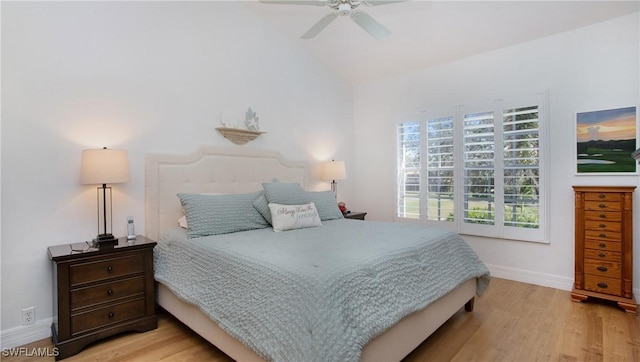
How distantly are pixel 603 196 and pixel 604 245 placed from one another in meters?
0.44

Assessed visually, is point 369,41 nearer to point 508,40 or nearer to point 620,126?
point 508,40

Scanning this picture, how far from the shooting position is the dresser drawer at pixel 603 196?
286 centimetres

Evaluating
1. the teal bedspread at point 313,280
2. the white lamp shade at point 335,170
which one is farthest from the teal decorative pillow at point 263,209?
the white lamp shade at point 335,170

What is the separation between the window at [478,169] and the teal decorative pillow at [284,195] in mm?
1785

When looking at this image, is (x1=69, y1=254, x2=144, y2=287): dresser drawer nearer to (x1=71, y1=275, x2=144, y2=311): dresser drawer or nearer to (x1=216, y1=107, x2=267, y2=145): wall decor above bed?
(x1=71, y1=275, x2=144, y2=311): dresser drawer

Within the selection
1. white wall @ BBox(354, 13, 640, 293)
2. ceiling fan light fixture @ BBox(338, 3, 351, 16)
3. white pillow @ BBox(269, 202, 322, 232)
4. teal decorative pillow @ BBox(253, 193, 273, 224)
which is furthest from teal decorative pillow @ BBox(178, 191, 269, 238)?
white wall @ BBox(354, 13, 640, 293)

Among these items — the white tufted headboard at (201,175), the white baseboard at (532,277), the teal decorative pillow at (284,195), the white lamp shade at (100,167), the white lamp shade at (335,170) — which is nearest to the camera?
the white lamp shade at (100,167)

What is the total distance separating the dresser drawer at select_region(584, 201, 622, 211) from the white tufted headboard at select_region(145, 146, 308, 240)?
3.08 meters

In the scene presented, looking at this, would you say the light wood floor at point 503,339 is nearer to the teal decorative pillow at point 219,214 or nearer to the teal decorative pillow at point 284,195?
the teal decorative pillow at point 219,214

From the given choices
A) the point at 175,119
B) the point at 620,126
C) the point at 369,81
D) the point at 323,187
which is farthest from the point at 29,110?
the point at 620,126

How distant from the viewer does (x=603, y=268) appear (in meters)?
2.96

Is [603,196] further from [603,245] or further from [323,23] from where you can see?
[323,23]

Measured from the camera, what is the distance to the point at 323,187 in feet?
15.4

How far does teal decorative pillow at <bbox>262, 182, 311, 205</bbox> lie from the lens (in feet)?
10.5
